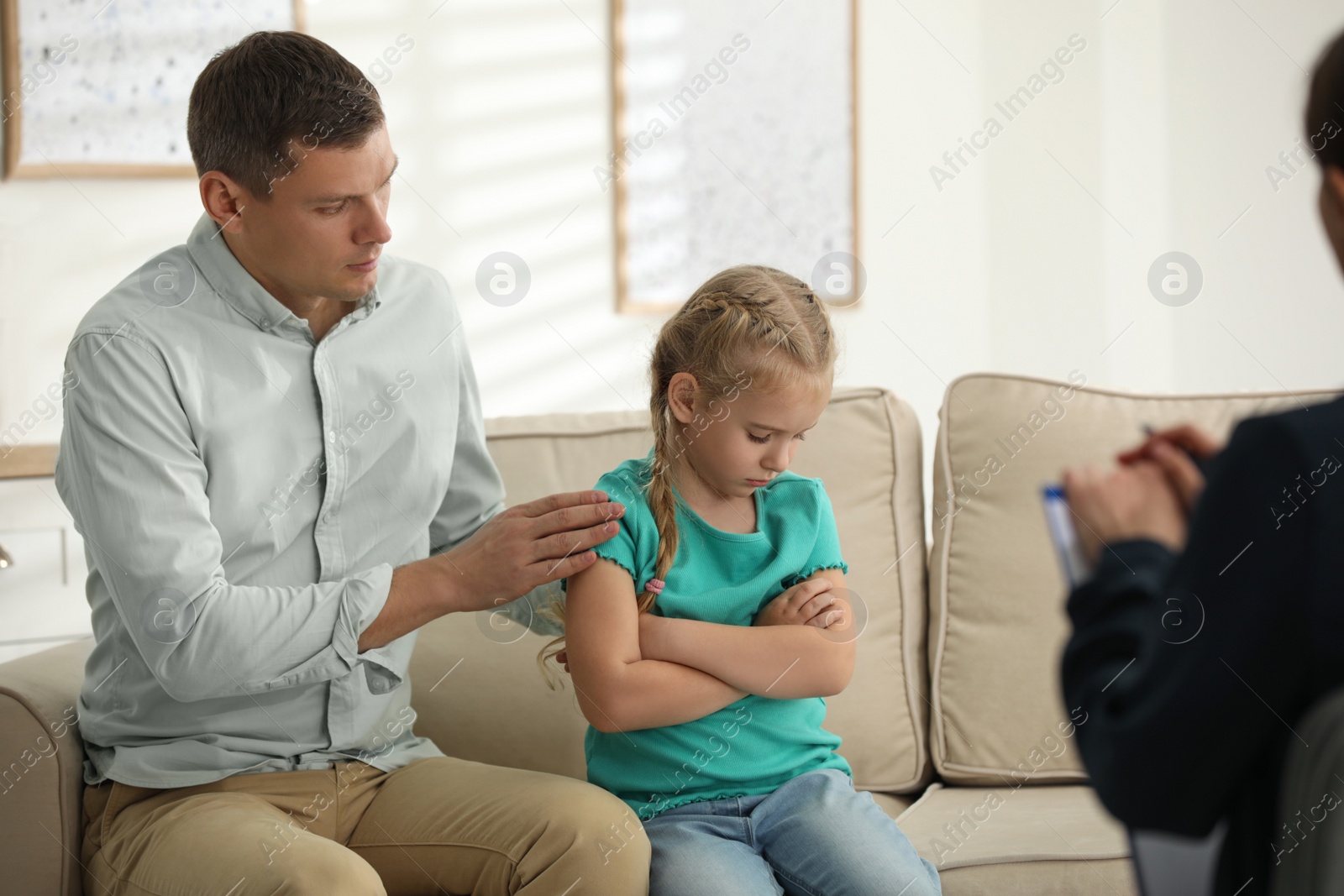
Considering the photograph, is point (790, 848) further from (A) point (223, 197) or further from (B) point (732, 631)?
(A) point (223, 197)

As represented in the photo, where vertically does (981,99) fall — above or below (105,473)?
above

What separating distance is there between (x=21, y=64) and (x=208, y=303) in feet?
4.80

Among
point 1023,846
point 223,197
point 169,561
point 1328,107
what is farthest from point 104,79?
point 1328,107

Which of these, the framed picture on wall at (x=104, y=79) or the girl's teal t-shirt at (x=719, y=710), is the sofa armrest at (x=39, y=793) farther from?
the framed picture on wall at (x=104, y=79)

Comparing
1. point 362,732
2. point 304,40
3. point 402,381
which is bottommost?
point 362,732

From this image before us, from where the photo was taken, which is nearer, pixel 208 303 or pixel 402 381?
pixel 208 303

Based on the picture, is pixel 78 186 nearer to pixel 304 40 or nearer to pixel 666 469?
pixel 304 40

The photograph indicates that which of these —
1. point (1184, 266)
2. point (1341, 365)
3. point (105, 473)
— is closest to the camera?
point (105, 473)

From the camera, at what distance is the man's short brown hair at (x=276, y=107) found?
49.1 inches

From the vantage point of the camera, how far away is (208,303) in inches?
51.5

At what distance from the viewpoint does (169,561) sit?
1.15 m

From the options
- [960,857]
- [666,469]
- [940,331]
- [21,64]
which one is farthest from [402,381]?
[940,331]

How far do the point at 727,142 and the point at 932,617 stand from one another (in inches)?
64.6

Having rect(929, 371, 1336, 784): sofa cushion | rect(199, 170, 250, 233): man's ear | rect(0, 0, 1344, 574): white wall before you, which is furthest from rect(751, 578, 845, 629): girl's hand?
rect(0, 0, 1344, 574): white wall
